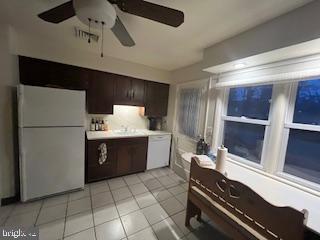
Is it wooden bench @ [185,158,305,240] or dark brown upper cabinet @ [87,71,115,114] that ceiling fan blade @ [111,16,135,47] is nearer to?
dark brown upper cabinet @ [87,71,115,114]

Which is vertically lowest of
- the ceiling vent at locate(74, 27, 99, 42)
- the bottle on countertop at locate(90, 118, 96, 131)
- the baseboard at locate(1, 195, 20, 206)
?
the baseboard at locate(1, 195, 20, 206)

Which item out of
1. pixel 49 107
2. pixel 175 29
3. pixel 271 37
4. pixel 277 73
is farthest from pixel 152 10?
pixel 49 107

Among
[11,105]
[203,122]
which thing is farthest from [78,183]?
[203,122]

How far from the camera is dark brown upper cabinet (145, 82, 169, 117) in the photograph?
11.1 feet

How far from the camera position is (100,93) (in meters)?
2.81

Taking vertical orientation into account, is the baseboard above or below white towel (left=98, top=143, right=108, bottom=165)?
below

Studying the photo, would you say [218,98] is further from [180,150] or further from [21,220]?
[21,220]

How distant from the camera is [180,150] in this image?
327 cm

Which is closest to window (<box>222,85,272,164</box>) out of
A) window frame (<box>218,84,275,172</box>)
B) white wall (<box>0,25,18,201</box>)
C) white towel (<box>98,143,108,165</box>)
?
window frame (<box>218,84,275,172</box>)

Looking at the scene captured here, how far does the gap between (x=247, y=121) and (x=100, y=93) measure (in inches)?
99.2

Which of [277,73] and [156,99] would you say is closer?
[277,73]

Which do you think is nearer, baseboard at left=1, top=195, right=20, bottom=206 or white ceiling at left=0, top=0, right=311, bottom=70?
white ceiling at left=0, top=0, right=311, bottom=70

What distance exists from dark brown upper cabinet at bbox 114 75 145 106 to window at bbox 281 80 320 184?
251 cm

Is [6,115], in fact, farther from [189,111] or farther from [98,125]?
[189,111]
